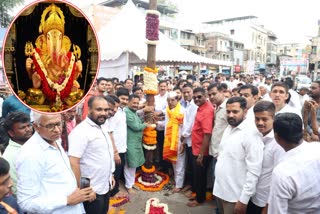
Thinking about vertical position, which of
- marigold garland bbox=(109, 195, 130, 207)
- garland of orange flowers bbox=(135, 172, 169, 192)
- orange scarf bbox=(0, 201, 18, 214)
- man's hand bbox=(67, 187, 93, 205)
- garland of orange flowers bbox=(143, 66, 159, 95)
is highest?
garland of orange flowers bbox=(143, 66, 159, 95)

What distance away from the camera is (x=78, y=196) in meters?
2.12

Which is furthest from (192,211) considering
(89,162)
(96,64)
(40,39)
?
(40,39)

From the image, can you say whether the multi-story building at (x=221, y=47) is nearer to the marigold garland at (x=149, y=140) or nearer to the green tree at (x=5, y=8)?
the green tree at (x=5, y=8)

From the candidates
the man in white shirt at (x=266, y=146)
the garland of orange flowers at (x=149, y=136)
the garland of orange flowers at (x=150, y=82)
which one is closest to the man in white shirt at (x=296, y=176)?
the man in white shirt at (x=266, y=146)

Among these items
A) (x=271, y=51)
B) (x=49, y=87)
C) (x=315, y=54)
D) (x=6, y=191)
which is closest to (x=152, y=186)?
(x=6, y=191)

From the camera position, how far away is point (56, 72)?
1.51 metres

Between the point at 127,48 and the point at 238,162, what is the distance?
20.6 feet

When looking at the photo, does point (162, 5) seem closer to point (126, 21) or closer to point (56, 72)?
point (126, 21)

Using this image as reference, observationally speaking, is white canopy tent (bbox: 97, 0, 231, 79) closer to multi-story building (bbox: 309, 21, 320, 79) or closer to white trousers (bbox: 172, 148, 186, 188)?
white trousers (bbox: 172, 148, 186, 188)

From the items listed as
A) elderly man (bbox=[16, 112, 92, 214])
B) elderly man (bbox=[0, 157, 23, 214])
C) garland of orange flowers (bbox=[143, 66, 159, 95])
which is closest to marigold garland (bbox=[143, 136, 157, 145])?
garland of orange flowers (bbox=[143, 66, 159, 95])

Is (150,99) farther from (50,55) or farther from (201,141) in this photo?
(50,55)

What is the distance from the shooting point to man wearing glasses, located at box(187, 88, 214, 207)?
4023mm

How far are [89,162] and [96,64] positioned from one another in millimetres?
1393

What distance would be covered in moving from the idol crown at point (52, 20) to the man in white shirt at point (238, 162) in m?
1.91
